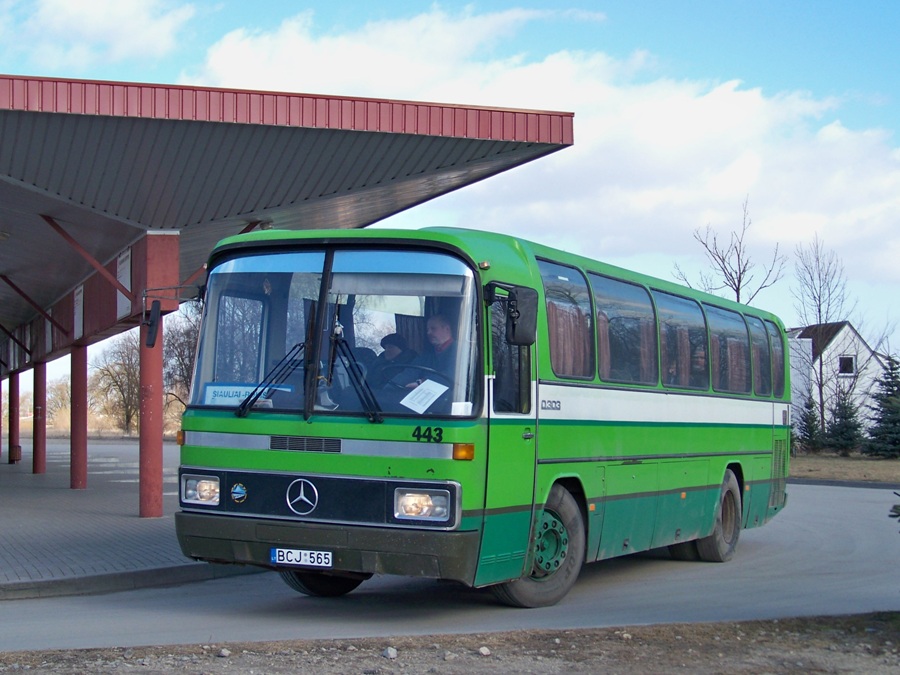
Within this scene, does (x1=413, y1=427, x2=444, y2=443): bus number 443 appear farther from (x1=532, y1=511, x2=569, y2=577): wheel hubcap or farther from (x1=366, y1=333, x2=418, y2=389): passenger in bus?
(x1=532, y1=511, x2=569, y2=577): wheel hubcap

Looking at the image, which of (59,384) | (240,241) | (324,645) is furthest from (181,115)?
(59,384)

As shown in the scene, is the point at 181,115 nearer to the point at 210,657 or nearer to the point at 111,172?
the point at 111,172

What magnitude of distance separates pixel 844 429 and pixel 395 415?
3858cm

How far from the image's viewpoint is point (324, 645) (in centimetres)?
741

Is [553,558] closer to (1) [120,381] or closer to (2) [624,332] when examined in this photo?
(2) [624,332]

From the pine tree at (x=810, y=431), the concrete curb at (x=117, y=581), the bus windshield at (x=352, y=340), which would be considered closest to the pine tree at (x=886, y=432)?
the pine tree at (x=810, y=431)

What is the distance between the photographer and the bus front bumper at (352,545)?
309 inches

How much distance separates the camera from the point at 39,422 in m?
31.5

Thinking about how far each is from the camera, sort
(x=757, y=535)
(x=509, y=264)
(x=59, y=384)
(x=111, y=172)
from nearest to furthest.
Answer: (x=509, y=264)
(x=111, y=172)
(x=757, y=535)
(x=59, y=384)

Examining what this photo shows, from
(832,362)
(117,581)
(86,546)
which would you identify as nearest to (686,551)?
(117,581)

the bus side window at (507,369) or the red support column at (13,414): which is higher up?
the bus side window at (507,369)

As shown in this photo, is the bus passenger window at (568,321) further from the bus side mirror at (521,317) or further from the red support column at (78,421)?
the red support column at (78,421)

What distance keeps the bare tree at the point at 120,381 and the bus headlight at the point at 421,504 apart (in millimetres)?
65259

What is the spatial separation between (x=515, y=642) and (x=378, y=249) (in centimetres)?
298
